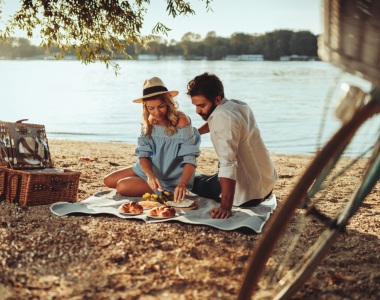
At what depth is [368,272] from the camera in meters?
2.47

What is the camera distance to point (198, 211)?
3.93 m

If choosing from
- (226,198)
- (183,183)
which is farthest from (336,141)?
(183,183)

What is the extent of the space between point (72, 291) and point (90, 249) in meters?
Answer: 0.64

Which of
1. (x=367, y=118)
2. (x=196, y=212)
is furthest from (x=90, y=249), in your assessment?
(x=367, y=118)

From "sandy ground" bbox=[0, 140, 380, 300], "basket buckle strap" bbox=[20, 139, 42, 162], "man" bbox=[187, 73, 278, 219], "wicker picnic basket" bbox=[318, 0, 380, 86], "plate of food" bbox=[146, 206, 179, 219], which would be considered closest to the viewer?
"wicker picnic basket" bbox=[318, 0, 380, 86]

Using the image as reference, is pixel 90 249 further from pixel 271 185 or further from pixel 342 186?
pixel 342 186

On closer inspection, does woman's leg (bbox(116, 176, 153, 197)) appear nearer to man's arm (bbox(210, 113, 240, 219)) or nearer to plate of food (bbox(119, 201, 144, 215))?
plate of food (bbox(119, 201, 144, 215))

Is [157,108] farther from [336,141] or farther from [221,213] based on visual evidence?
[336,141]

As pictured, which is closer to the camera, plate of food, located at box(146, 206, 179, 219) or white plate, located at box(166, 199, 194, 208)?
plate of food, located at box(146, 206, 179, 219)

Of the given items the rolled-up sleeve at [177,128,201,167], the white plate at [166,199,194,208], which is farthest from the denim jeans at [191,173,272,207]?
the white plate at [166,199,194,208]

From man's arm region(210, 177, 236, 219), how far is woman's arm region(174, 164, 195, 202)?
46cm

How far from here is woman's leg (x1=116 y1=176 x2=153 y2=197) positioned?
4.62m

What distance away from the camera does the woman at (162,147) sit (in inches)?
168

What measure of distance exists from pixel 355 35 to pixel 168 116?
10.9 ft
